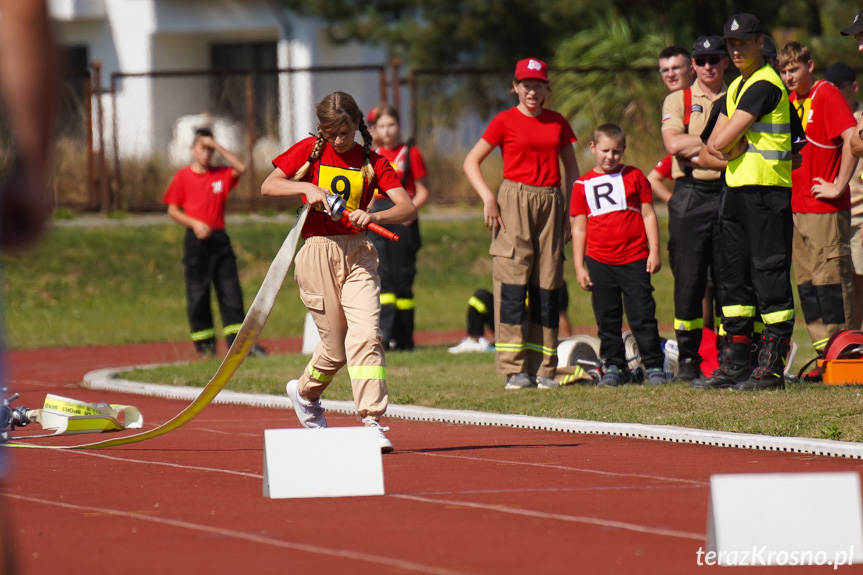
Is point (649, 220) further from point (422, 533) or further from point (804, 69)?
point (422, 533)

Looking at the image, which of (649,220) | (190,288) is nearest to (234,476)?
(649,220)

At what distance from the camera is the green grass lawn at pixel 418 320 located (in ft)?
28.9

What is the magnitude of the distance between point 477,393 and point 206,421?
2150 millimetres

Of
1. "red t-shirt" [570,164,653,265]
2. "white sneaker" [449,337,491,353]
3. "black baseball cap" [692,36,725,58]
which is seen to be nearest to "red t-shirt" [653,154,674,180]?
"red t-shirt" [570,164,653,265]

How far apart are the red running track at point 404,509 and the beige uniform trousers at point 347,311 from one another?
1.51 ft

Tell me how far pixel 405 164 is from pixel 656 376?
4.55 meters

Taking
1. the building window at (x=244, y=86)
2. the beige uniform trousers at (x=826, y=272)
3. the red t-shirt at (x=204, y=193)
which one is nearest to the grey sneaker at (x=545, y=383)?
the beige uniform trousers at (x=826, y=272)

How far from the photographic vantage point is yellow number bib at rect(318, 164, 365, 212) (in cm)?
801

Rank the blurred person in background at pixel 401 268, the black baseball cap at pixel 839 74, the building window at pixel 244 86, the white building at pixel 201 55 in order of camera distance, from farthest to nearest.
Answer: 1. the white building at pixel 201 55
2. the building window at pixel 244 86
3. the blurred person in background at pixel 401 268
4. the black baseball cap at pixel 839 74

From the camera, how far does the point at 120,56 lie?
31.0 meters

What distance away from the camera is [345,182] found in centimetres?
802

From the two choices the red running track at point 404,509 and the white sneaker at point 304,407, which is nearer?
the red running track at point 404,509

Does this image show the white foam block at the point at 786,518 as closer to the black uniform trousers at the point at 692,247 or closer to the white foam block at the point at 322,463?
the white foam block at the point at 322,463

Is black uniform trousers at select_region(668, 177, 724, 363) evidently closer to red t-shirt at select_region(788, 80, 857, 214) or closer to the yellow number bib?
red t-shirt at select_region(788, 80, 857, 214)
